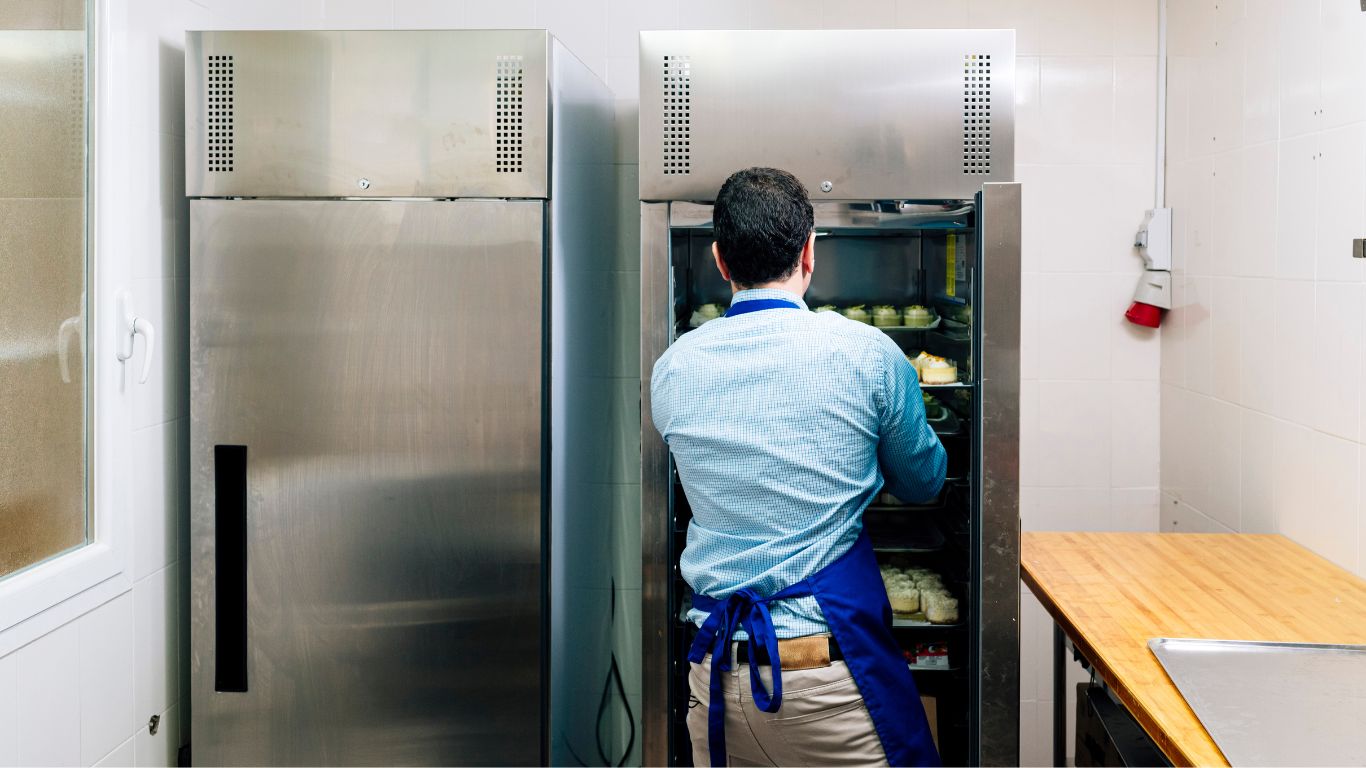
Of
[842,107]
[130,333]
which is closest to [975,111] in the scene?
[842,107]

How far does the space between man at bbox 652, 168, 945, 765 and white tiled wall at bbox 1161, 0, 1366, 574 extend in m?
0.89

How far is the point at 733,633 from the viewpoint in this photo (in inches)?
67.4

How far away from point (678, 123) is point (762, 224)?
475 millimetres

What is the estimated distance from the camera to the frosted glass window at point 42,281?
1.81 m

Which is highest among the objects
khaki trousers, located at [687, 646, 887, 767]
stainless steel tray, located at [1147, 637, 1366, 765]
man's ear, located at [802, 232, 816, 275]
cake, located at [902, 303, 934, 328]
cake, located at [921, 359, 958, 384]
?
man's ear, located at [802, 232, 816, 275]

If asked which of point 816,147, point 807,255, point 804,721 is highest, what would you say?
point 816,147

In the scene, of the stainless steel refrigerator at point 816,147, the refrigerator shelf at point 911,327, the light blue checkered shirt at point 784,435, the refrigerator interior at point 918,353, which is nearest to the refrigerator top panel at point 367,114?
the stainless steel refrigerator at point 816,147

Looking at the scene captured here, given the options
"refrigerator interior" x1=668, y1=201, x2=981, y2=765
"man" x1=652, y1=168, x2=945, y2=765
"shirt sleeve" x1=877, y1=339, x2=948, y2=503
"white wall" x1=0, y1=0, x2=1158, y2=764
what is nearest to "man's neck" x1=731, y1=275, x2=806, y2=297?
"man" x1=652, y1=168, x2=945, y2=765

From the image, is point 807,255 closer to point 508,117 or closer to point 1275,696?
point 508,117

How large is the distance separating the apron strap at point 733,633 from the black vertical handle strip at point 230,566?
3.69 feet

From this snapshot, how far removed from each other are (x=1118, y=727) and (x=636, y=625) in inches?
54.9

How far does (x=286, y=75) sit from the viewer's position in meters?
2.17

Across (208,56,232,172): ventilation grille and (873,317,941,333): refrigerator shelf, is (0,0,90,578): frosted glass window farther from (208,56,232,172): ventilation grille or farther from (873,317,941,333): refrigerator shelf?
(873,317,941,333): refrigerator shelf

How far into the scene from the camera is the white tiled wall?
1934mm
